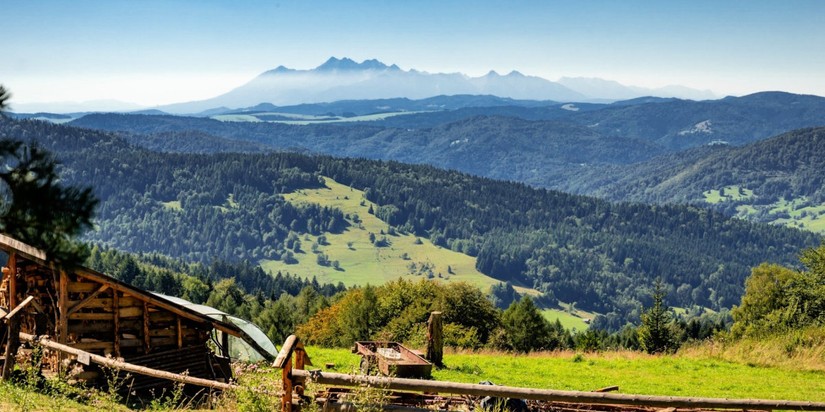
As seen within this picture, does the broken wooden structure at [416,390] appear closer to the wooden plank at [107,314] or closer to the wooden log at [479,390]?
the wooden log at [479,390]

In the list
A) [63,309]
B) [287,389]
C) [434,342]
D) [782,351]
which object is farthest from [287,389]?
[782,351]

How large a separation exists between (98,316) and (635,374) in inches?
624

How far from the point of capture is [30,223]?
24.7ft

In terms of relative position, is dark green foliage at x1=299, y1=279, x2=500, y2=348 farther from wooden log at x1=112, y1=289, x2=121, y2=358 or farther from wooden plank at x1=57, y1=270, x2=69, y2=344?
wooden plank at x1=57, y1=270, x2=69, y2=344

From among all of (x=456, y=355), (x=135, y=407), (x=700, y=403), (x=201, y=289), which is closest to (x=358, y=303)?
(x=456, y=355)

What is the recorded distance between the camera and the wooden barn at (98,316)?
1780 centimetres

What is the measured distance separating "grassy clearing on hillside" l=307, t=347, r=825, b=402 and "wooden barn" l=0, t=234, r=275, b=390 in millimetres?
5098

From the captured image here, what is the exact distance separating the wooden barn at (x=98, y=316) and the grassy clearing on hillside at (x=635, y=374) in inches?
201

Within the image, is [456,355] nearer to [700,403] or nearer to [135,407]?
[135,407]

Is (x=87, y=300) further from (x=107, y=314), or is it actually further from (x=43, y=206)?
(x=43, y=206)

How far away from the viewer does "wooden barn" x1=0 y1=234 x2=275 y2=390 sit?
1780cm

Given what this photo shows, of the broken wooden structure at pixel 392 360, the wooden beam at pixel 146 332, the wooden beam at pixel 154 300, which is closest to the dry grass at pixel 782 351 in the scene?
the broken wooden structure at pixel 392 360

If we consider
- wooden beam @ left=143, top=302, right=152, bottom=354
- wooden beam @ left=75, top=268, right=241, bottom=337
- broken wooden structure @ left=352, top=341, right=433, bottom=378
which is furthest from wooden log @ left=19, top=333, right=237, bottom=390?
broken wooden structure @ left=352, top=341, right=433, bottom=378

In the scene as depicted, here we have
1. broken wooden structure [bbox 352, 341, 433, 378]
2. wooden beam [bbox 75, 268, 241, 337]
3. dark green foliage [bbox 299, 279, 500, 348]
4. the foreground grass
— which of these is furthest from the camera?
dark green foliage [bbox 299, 279, 500, 348]
